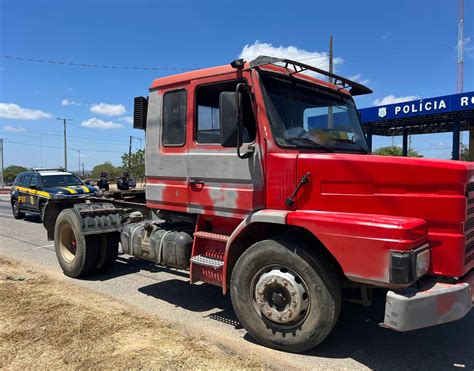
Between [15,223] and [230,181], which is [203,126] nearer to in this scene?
[230,181]

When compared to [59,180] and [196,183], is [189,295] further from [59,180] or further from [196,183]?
[59,180]

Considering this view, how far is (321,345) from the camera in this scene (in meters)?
3.95

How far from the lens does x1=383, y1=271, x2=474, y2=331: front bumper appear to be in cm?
307

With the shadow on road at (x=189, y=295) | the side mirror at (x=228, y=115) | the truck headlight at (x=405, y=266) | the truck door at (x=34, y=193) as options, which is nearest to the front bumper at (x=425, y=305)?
the truck headlight at (x=405, y=266)

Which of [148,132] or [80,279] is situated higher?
[148,132]

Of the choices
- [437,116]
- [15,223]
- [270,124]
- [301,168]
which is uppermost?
[437,116]

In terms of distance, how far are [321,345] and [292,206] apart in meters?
1.37

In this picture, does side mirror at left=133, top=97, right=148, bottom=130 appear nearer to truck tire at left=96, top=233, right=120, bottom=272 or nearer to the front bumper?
truck tire at left=96, top=233, right=120, bottom=272

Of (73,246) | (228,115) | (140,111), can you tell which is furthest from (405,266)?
(73,246)

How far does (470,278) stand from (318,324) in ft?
4.33

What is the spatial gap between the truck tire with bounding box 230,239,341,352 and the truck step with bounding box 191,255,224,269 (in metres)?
0.31

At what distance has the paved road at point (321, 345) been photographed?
3666 millimetres

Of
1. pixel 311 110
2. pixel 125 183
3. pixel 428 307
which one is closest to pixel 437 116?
pixel 125 183

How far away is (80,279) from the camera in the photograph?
6.41 metres
